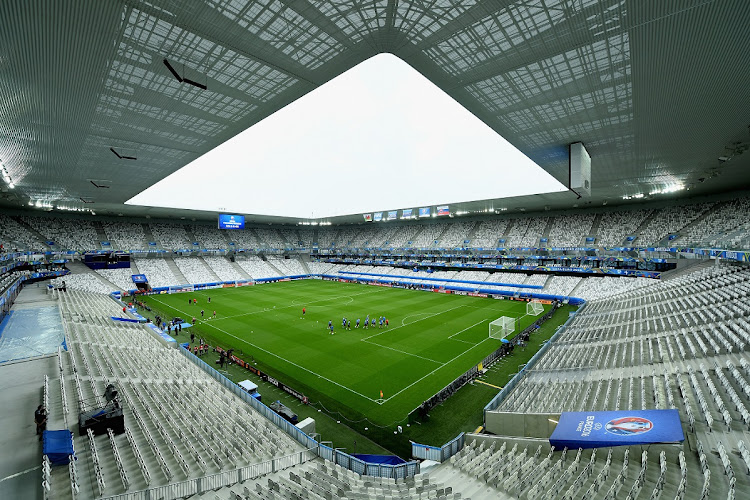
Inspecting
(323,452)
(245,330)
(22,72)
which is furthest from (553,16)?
(245,330)

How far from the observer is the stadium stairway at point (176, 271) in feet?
165

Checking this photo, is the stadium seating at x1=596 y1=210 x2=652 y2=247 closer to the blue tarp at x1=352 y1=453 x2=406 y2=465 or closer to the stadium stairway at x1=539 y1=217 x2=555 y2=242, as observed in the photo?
the stadium stairway at x1=539 y1=217 x2=555 y2=242

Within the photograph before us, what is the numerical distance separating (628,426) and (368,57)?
14329 millimetres

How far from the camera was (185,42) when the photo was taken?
1107cm

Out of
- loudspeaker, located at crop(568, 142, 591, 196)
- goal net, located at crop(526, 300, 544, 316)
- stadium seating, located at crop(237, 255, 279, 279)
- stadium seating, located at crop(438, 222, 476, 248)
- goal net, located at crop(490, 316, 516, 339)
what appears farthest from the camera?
stadium seating, located at crop(237, 255, 279, 279)

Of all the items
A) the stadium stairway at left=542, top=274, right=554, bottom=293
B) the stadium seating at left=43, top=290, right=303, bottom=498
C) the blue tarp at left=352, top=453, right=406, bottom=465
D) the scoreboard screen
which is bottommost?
the blue tarp at left=352, top=453, right=406, bottom=465

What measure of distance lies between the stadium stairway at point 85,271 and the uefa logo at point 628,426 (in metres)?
50.8

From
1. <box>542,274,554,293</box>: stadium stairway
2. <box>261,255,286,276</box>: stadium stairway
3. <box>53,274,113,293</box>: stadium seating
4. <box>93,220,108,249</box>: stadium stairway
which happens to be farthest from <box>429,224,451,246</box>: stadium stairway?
<box>93,220,108,249</box>: stadium stairway

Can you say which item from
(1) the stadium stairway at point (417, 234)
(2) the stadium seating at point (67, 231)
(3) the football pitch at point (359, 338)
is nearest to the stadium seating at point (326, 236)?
(1) the stadium stairway at point (417, 234)

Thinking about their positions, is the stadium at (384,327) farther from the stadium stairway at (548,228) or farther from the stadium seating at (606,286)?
the stadium stairway at (548,228)

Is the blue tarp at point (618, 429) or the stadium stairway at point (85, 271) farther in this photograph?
the stadium stairway at point (85, 271)

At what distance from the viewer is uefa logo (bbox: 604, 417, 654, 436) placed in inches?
279

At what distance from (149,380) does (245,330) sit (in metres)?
13.5

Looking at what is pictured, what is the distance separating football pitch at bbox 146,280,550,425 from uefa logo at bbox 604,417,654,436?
786 cm
